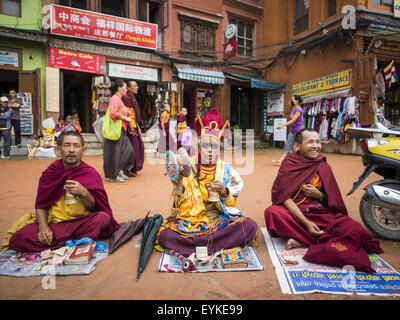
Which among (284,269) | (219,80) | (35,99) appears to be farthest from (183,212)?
(219,80)

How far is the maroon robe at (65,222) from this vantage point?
233 cm

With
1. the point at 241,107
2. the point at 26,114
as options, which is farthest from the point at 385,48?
the point at 26,114

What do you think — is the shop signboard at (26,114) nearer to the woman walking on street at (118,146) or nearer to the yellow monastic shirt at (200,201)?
the woman walking on street at (118,146)

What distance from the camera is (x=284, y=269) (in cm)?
207

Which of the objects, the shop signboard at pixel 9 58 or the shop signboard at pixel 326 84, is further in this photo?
the shop signboard at pixel 326 84

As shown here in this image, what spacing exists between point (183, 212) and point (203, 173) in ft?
1.34

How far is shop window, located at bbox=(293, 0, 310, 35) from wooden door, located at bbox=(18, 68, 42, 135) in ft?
38.7

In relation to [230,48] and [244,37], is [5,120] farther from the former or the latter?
[244,37]

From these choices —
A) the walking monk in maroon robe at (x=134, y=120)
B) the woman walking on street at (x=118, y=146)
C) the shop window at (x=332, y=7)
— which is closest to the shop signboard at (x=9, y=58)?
the walking monk in maroon robe at (x=134, y=120)

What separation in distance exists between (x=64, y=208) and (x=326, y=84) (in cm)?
1176

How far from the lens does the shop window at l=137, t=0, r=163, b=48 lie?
1277 cm

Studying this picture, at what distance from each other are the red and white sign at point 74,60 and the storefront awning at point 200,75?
3734 mm

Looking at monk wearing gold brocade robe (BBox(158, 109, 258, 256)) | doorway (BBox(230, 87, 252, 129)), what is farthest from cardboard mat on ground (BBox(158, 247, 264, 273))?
doorway (BBox(230, 87, 252, 129))
